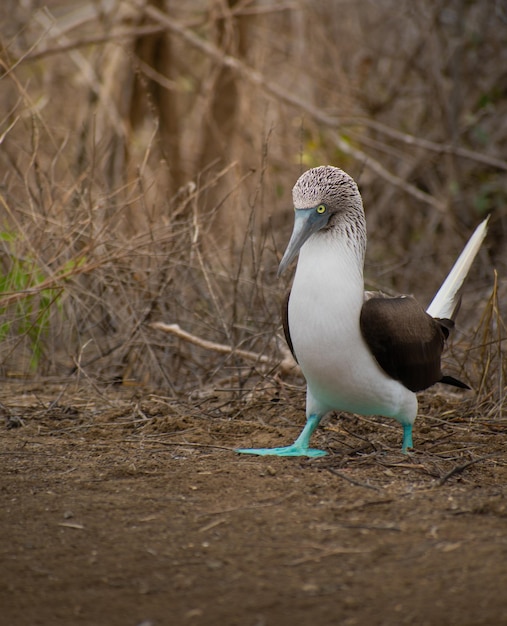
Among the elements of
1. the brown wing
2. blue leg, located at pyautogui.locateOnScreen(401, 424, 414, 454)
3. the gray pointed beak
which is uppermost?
the gray pointed beak

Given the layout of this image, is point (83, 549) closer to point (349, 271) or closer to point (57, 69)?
point (349, 271)

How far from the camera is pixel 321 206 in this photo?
3.60 metres

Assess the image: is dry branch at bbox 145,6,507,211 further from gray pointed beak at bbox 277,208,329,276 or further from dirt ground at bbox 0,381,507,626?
gray pointed beak at bbox 277,208,329,276

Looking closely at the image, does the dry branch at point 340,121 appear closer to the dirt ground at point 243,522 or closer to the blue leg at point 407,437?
the dirt ground at point 243,522

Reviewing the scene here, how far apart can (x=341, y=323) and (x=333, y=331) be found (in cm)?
5

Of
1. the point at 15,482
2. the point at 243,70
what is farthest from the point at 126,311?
the point at 243,70

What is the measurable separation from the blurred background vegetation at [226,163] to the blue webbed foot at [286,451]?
1020mm

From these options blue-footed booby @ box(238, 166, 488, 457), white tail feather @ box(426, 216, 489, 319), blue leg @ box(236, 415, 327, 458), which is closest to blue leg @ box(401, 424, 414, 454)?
blue-footed booby @ box(238, 166, 488, 457)

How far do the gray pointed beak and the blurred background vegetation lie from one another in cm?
131

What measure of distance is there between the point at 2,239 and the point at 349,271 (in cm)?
228

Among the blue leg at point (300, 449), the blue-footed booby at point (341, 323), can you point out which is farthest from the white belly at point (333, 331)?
the blue leg at point (300, 449)

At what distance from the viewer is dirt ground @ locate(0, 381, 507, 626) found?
2.29m

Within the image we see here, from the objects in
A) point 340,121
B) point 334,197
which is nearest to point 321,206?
point 334,197

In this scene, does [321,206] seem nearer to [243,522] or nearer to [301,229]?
[301,229]
